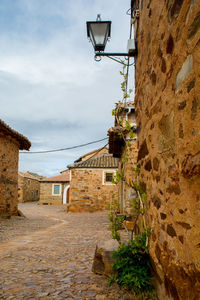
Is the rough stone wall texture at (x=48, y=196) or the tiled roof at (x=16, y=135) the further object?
the rough stone wall texture at (x=48, y=196)

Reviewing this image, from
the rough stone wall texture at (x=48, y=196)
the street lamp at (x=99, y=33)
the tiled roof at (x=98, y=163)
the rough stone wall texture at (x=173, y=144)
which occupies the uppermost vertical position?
the street lamp at (x=99, y=33)

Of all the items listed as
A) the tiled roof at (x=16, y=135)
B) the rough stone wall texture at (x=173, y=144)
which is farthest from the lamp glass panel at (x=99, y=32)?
the tiled roof at (x=16, y=135)

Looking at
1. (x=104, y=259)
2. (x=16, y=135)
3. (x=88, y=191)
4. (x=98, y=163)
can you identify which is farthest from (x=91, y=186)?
(x=104, y=259)

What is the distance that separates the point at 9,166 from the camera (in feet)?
33.8

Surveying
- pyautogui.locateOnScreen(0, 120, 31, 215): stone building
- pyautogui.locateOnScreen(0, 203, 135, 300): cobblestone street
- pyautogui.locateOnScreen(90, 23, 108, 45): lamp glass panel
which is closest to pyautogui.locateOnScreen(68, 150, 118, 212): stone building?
pyautogui.locateOnScreen(0, 120, 31, 215): stone building

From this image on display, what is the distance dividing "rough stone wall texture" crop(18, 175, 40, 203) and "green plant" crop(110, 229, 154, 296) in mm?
26719

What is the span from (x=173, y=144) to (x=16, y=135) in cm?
926

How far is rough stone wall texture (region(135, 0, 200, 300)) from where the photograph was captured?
4.64ft

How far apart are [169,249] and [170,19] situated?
75.4 inches

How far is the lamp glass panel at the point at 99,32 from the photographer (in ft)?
13.3

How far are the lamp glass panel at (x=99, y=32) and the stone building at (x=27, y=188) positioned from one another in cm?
2577

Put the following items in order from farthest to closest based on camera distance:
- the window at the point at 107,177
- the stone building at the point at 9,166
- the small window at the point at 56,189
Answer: the small window at the point at 56,189 → the window at the point at 107,177 → the stone building at the point at 9,166

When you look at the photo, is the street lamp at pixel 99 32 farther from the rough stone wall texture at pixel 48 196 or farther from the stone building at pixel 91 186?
the rough stone wall texture at pixel 48 196

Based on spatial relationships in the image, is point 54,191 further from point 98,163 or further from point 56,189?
point 98,163
